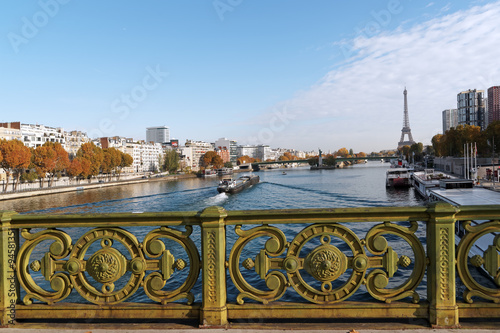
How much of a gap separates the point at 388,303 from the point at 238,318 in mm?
1470

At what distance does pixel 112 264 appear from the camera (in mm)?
3543

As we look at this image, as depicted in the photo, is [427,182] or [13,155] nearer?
[427,182]

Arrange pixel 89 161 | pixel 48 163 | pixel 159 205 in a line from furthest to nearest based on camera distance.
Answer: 1. pixel 89 161
2. pixel 48 163
3. pixel 159 205

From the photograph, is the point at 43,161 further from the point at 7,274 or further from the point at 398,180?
the point at 7,274

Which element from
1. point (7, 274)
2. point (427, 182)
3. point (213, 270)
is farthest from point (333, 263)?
point (427, 182)

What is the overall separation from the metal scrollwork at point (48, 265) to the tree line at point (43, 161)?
3189 inches

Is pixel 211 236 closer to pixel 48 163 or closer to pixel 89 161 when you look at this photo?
pixel 48 163

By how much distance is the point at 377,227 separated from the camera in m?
3.38

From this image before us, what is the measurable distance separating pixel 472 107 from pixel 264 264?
170955 mm

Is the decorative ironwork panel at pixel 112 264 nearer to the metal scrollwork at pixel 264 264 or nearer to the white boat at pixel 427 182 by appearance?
the metal scrollwork at pixel 264 264

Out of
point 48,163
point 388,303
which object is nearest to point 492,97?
point 48,163

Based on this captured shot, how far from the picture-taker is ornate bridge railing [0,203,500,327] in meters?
3.36

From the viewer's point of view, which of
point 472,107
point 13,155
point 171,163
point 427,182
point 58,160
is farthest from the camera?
point 171,163

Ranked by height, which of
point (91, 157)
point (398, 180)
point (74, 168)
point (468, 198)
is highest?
point (91, 157)
